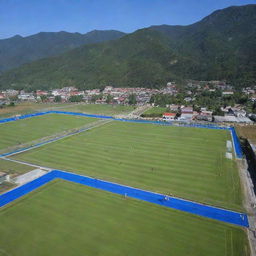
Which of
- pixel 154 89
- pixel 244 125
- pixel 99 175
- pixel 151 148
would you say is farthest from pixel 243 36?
pixel 99 175

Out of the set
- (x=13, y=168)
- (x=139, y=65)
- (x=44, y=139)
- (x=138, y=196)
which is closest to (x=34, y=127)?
(x=44, y=139)

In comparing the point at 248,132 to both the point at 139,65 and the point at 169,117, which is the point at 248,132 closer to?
the point at 169,117

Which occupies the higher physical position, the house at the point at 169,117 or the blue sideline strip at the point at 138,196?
the house at the point at 169,117

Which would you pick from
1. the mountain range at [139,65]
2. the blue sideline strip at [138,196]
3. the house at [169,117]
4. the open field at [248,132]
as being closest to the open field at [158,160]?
the blue sideline strip at [138,196]

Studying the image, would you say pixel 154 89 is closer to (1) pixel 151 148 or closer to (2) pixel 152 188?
(1) pixel 151 148

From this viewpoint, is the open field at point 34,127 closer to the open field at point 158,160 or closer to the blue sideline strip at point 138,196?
the open field at point 158,160
